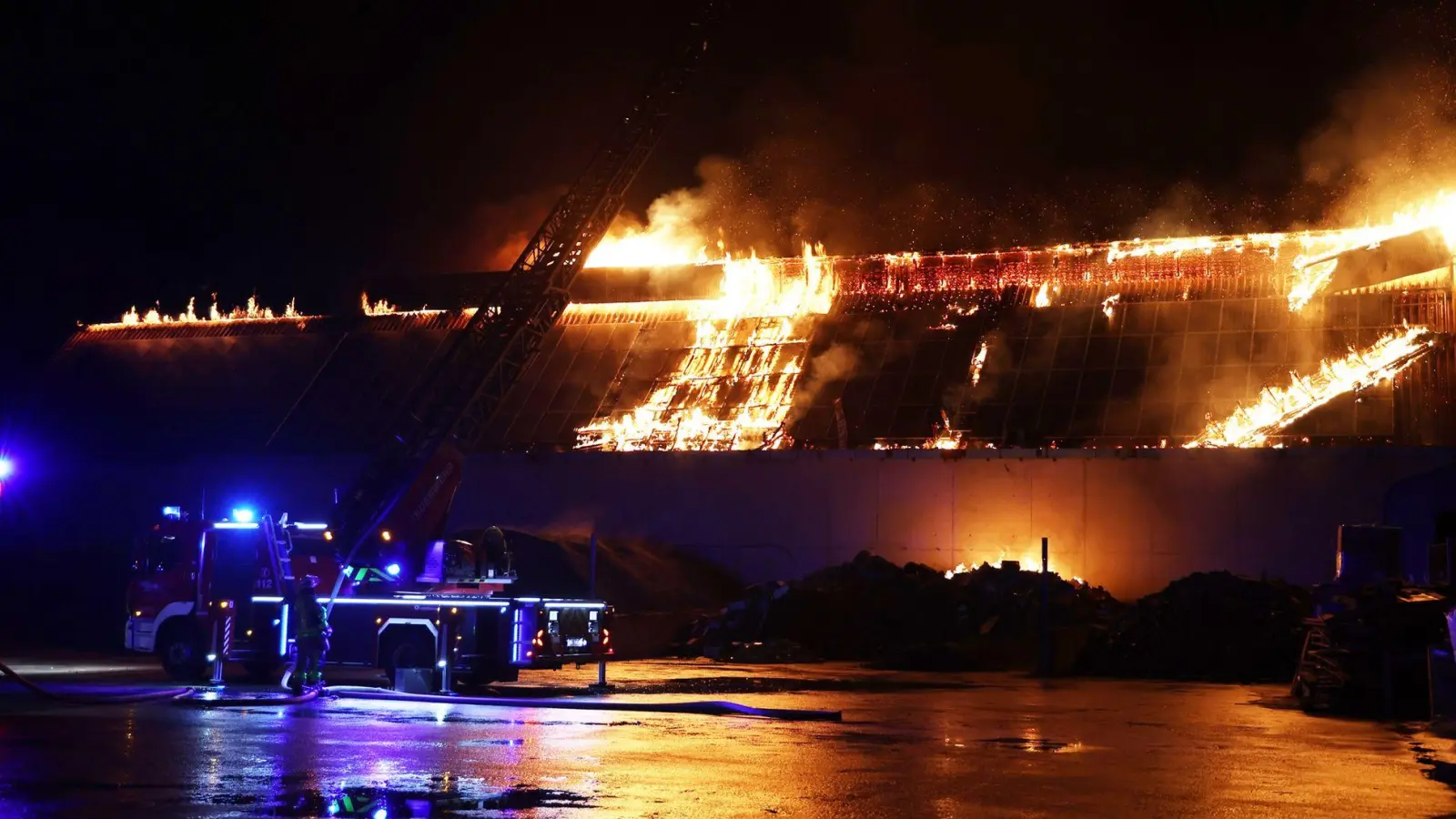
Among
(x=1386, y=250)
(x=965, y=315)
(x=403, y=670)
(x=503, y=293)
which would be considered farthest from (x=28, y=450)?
(x=1386, y=250)

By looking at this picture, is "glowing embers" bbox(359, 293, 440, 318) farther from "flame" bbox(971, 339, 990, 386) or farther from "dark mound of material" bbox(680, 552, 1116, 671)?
"dark mound of material" bbox(680, 552, 1116, 671)

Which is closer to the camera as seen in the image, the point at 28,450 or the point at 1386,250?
the point at 1386,250

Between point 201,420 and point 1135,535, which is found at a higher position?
point 201,420

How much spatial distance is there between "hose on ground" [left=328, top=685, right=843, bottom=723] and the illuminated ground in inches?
12.7

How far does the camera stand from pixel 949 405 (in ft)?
116

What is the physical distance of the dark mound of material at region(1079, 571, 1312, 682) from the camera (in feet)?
81.0

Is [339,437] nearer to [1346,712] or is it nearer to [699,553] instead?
[699,553]

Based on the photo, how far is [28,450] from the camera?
4484 centimetres

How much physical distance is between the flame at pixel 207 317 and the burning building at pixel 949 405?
328 cm

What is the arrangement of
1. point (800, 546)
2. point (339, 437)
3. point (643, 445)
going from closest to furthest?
point (800, 546)
point (643, 445)
point (339, 437)

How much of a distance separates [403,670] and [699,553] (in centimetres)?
1656

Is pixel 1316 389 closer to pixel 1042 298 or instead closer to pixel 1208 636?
pixel 1042 298

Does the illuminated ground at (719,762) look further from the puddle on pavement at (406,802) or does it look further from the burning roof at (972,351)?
the burning roof at (972,351)

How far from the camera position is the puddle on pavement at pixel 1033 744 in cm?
1439
